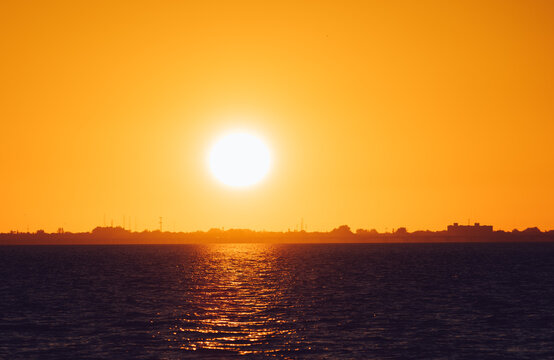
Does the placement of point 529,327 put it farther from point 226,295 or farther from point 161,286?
point 161,286

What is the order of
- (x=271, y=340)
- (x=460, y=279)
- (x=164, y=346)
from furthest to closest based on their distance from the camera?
(x=460, y=279) → (x=271, y=340) → (x=164, y=346)

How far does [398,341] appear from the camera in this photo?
53.4 m

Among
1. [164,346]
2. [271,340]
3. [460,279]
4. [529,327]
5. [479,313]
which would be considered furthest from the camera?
[460,279]

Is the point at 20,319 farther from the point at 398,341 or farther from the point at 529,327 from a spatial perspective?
the point at 529,327

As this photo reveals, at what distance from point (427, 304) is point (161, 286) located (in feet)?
146

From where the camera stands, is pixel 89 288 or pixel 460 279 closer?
pixel 89 288

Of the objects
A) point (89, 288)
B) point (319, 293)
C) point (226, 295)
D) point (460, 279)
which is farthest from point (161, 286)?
point (460, 279)

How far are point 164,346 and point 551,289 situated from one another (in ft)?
219

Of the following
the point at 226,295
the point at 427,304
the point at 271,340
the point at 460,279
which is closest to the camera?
the point at 271,340

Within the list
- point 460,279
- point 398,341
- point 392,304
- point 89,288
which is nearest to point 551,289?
point 460,279

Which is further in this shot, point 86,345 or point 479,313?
point 479,313

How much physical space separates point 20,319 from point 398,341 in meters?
35.0

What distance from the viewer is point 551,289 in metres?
98.2

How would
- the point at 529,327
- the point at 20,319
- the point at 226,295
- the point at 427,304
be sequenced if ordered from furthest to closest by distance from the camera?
the point at 226,295 < the point at 427,304 < the point at 20,319 < the point at 529,327
